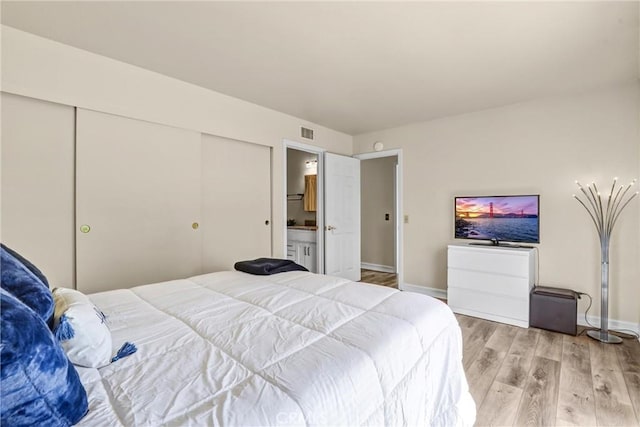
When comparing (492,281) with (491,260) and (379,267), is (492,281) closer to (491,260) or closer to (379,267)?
(491,260)

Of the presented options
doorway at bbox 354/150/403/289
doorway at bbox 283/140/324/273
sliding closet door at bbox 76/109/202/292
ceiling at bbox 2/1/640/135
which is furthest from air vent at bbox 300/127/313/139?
doorway at bbox 354/150/403/289

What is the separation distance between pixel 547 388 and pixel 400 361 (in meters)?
1.62

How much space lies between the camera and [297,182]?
235 inches

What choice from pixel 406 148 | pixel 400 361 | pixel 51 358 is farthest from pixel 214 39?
pixel 406 148

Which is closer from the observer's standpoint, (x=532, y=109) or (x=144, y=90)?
(x=144, y=90)

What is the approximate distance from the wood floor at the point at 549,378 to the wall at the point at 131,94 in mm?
2501

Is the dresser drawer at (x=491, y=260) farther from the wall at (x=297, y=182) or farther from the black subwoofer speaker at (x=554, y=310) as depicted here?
the wall at (x=297, y=182)

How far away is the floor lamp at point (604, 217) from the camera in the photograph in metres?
2.79

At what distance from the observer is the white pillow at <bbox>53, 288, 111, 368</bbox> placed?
0.95 meters

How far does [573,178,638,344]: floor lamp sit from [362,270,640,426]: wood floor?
0.17m

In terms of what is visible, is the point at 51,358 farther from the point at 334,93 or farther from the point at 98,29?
the point at 334,93

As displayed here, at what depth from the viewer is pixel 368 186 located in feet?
19.9

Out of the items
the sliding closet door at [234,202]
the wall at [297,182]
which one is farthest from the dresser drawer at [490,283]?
the wall at [297,182]

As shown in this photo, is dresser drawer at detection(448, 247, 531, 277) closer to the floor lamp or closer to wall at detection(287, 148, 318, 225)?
the floor lamp
